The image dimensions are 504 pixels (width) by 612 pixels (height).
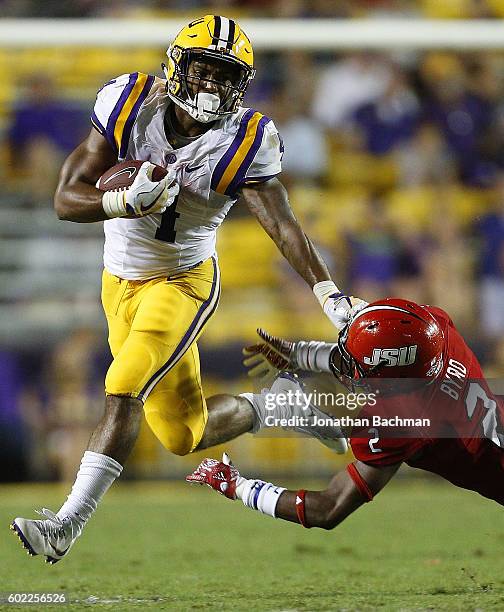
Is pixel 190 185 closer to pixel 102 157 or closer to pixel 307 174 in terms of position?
pixel 102 157

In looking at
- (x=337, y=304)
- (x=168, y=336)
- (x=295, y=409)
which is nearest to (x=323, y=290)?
(x=337, y=304)

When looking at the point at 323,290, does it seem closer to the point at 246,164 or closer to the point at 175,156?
the point at 246,164

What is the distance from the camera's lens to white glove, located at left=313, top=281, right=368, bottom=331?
3.48m

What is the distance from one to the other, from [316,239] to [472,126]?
1429mm

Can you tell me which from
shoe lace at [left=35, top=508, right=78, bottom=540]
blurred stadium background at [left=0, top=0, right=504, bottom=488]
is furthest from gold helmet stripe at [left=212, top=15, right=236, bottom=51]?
blurred stadium background at [left=0, top=0, right=504, bottom=488]

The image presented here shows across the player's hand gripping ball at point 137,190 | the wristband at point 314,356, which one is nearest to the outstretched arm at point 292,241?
the wristband at point 314,356

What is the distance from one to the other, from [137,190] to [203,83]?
553 mm

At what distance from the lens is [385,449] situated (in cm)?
333

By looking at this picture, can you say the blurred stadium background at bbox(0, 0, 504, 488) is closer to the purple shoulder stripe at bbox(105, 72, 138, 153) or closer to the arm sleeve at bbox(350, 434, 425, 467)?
the purple shoulder stripe at bbox(105, 72, 138, 153)

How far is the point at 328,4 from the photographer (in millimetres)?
7367

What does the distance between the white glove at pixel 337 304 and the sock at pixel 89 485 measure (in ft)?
2.78

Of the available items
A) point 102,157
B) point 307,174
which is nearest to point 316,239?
point 307,174

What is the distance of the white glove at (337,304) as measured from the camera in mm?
3484

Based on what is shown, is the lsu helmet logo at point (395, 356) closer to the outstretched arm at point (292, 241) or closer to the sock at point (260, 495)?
the outstretched arm at point (292, 241)
